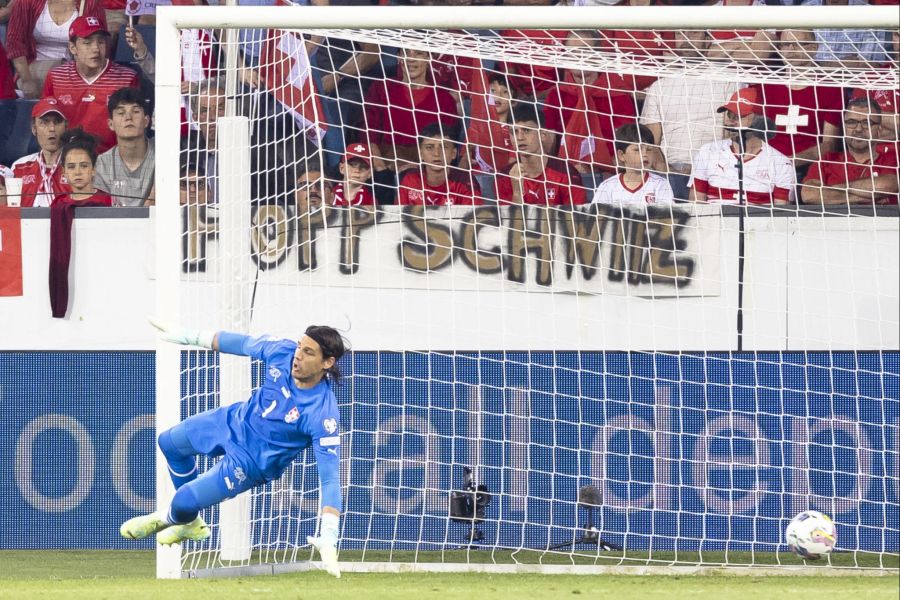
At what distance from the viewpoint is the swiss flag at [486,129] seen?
9.45m

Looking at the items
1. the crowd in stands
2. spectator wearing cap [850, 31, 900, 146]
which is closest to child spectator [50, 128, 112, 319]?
the crowd in stands

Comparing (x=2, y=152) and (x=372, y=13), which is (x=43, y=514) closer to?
(x=2, y=152)

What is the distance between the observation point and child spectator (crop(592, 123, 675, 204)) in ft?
29.7

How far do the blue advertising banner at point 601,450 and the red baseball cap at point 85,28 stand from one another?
370 cm

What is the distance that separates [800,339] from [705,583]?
8.53ft

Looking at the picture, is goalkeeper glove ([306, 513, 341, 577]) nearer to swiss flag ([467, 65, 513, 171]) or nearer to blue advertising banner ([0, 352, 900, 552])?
blue advertising banner ([0, 352, 900, 552])

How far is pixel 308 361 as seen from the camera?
6.21 m

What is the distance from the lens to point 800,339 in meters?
8.84

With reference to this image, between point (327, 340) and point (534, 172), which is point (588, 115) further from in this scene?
point (327, 340)

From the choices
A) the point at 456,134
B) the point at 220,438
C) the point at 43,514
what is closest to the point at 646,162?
the point at 456,134

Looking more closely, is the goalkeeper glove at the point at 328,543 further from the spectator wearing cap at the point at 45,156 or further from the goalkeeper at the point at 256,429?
the spectator wearing cap at the point at 45,156

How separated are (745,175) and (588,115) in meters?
1.22

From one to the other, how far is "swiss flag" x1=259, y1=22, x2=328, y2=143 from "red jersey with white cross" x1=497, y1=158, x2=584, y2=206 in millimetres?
1406

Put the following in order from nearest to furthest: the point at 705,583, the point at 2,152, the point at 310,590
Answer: the point at 310,590 → the point at 705,583 → the point at 2,152
